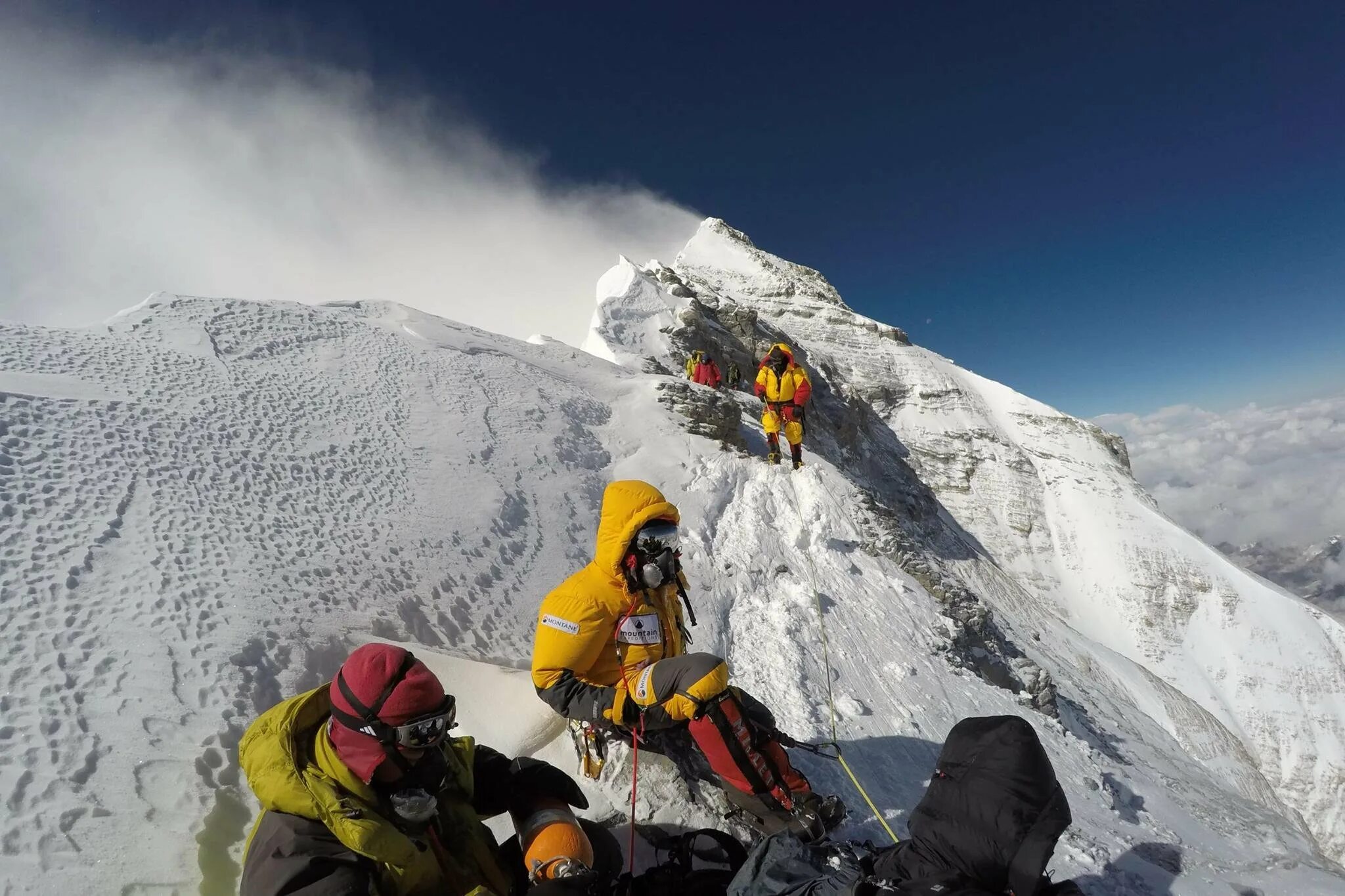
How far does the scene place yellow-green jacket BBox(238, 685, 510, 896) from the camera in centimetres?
219

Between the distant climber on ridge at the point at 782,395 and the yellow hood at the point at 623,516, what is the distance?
287 inches

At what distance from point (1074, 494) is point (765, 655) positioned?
62.4 meters

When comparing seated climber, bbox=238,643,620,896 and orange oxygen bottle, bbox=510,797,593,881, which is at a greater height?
seated climber, bbox=238,643,620,896

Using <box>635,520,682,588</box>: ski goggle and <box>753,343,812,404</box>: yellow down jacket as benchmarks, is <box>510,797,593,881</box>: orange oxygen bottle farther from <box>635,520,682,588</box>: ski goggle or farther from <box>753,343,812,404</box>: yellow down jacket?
<box>753,343,812,404</box>: yellow down jacket

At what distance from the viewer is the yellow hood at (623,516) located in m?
4.15

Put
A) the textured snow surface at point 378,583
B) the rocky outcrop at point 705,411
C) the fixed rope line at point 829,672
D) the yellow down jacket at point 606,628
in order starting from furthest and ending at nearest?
the rocky outcrop at point 705,411 → the fixed rope line at point 829,672 → the yellow down jacket at point 606,628 → the textured snow surface at point 378,583

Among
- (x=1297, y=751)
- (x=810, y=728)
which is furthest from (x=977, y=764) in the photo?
(x=1297, y=751)

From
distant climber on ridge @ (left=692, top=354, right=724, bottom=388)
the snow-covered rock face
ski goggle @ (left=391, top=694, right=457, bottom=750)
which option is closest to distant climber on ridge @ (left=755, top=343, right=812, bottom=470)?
the snow-covered rock face

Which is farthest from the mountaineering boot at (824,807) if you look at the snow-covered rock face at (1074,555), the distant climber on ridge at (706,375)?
the distant climber on ridge at (706,375)

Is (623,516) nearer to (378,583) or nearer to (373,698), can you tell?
(373,698)

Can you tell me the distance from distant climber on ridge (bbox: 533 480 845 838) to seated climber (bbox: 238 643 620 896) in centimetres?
114

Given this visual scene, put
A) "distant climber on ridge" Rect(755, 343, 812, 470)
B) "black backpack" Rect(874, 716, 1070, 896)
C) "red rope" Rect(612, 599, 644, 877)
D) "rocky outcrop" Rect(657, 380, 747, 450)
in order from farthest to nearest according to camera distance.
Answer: "rocky outcrop" Rect(657, 380, 747, 450) < "distant climber on ridge" Rect(755, 343, 812, 470) < "red rope" Rect(612, 599, 644, 877) < "black backpack" Rect(874, 716, 1070, 896)

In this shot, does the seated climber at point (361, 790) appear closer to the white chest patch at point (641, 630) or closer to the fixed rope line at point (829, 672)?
the white chest patch at point (641, 630)

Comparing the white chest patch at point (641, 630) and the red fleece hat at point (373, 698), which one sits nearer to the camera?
the red fleece hat at point (373, 698)
